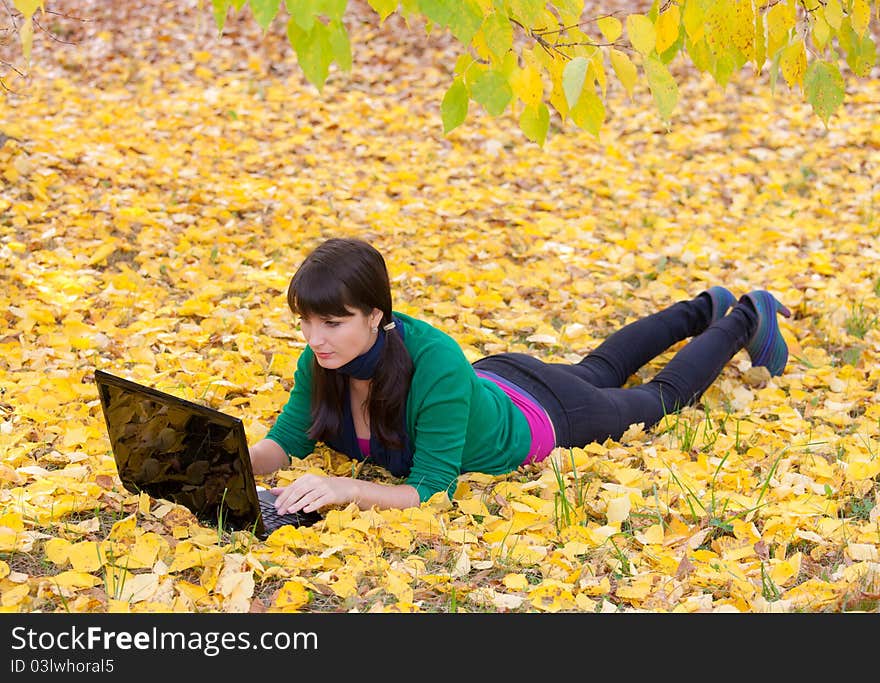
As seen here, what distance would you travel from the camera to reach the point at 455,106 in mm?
2268

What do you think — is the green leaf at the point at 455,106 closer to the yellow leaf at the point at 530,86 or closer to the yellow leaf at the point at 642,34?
the yellow leaf at the point at 530,86

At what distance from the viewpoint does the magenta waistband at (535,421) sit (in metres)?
3.05

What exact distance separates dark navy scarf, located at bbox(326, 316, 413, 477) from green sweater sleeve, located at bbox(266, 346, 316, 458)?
8cm

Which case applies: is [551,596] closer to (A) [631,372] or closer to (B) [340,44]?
(B) [340,44]

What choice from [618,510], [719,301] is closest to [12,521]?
[618,510]

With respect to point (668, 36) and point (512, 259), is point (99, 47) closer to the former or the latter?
point (512, 259)

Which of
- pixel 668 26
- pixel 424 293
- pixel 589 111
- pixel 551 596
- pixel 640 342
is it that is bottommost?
pixel 551 596

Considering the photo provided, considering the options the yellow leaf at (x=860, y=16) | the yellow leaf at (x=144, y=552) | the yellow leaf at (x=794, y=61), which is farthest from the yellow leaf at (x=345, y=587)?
the yellow leaf at (x=860, y=16)

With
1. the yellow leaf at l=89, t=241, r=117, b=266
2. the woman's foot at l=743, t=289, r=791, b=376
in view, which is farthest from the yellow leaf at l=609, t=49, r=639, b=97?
the yellow leaf at l=89, t=241, r=117, b=266

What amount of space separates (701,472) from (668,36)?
1.31 metres

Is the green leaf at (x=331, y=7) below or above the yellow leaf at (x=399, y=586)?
above

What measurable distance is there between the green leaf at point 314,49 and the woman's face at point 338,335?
0.70 meters

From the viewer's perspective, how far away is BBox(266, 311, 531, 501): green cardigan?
267cm

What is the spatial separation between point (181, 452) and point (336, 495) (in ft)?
1.32
